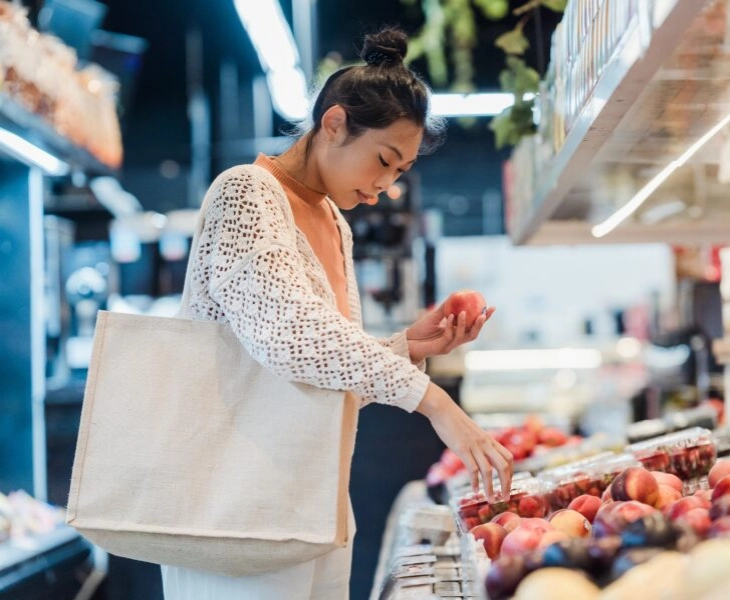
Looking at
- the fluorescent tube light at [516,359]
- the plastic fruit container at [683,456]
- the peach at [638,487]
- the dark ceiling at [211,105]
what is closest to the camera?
the peach at [638,487]

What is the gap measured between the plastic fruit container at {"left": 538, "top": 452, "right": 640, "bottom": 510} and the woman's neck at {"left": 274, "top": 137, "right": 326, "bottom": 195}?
0.82 meters

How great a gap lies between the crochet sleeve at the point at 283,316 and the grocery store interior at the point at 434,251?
0.30m

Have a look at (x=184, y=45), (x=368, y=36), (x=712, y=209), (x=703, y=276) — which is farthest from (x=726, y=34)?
(x=184, y=45)

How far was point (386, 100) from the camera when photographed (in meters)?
1.85

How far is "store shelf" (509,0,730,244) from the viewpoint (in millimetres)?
1317

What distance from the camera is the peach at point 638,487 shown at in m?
1.82

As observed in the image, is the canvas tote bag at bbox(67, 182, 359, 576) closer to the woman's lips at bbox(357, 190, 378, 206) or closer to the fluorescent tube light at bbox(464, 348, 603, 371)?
the woman's lips at bbox(357, 190, 378, 206)

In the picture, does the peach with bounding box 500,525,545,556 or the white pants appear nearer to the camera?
the peach with bounding box 500,525,545,556

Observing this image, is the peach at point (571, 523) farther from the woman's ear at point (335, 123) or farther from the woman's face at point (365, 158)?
the woman's ear at point (335, 123)

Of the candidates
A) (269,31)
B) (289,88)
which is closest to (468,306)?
(269,31)

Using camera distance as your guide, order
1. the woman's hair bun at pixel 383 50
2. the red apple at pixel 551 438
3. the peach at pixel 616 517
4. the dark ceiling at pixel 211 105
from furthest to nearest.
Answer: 1. the dark ceiling at pixel 211 105
2. the red apple at pixel 551 438
3. the woman's hair bun at pixel 383 50
4. the peach at pixel 616 517

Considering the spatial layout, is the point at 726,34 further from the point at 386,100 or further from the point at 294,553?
the point at 294,553

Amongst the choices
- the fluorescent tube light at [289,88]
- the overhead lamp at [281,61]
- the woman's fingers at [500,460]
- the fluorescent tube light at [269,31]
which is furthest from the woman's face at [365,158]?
the fluorescent tube light at [289,88]

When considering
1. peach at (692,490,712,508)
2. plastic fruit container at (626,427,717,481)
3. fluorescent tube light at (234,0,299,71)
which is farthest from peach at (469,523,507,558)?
fluorescent tube light at (234,0,299,71)
